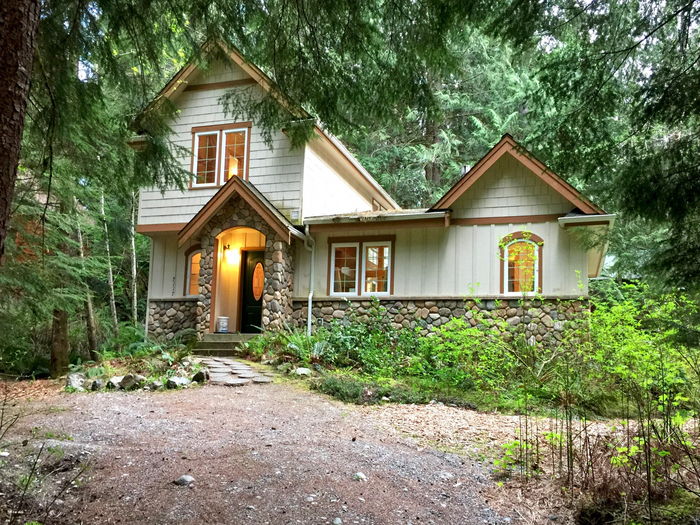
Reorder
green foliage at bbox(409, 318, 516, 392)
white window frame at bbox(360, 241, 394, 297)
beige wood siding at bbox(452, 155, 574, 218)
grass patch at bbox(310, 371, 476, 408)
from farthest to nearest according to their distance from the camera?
white window frame at bbox(360, 241, 394, 297)
beige wood siding at bbox(452, 155, 574, 218)
green foliage at bbox(409, 318, 516, 392)
grass patch at bbox(310, 371, 476, 408)

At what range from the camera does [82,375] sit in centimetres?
912

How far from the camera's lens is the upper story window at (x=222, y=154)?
44.5ft

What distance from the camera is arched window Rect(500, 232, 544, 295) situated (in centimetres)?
1135

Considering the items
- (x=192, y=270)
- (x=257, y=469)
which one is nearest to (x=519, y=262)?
(x=192, y=270)

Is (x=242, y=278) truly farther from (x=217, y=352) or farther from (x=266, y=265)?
(x=217, y=352)

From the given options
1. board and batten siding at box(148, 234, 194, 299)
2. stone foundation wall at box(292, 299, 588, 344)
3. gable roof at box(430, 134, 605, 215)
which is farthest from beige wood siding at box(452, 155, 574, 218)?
board and batten siding at box(148, 234, 194, 299)

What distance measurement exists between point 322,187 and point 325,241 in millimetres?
1772

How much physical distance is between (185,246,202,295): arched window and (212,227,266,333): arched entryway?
76 centimetres

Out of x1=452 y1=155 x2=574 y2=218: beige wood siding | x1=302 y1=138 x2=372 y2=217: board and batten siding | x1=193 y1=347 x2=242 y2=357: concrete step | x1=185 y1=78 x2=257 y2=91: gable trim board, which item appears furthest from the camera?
x1=185 y1=78 x2=257 y2=91: gable trim board

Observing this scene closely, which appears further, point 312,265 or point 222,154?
point 222,154

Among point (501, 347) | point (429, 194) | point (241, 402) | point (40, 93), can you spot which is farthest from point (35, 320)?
point (429, 194)

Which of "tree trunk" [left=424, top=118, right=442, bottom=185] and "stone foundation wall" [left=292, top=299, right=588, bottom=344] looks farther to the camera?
"tree trunk" [left=424, top=118, right=442, bottom=185]

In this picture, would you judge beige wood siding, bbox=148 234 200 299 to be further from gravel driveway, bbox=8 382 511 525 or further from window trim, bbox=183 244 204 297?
gravel driveway, bbox=8 382 511 525

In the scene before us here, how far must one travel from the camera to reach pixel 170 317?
1378 cm
